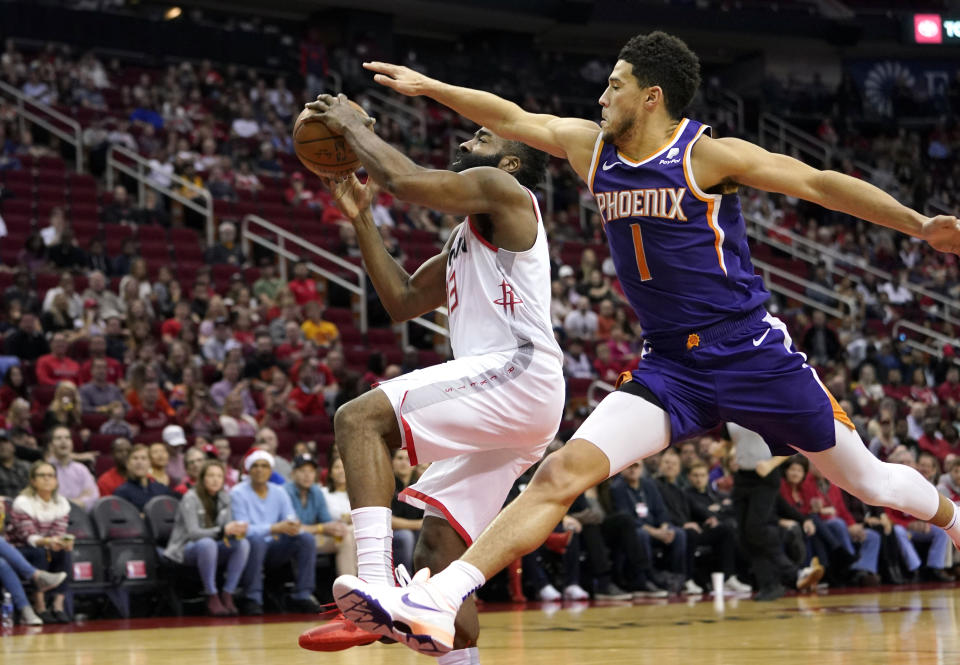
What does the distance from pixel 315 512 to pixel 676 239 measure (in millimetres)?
6974

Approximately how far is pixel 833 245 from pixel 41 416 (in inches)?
655

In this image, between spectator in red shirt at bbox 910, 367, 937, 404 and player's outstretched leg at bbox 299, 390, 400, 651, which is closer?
player's outstretched leg at bbox 299, 390, 400, 651

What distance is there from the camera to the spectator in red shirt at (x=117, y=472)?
35.2 ft

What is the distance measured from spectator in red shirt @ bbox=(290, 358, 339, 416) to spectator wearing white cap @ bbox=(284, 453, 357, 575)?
7.08 ft

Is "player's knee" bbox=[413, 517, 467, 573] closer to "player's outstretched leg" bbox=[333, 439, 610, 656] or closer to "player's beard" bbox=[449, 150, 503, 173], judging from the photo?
"player's outstretched leg" bbox=[333, 439, 610, 656]

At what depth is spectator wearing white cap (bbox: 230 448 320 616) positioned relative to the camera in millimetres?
10320

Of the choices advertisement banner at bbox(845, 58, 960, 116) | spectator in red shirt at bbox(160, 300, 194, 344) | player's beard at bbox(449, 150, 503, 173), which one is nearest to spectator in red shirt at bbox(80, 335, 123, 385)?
spectator in red shirt at bbox(160, 300, 194, 344)

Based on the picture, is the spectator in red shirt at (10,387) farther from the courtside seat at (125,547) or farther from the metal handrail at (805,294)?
the metal handrail at (805,294)

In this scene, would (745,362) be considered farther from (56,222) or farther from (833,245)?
(833,245)

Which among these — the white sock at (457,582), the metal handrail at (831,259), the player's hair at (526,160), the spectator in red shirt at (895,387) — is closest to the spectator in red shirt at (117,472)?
the player's hair at (526,160)

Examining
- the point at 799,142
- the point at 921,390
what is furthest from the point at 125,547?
the point at 799,142

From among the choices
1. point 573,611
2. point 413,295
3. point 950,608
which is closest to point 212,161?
point 573,611

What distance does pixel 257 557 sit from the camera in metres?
10.3

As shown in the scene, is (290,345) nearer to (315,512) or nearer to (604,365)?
(315,512)
